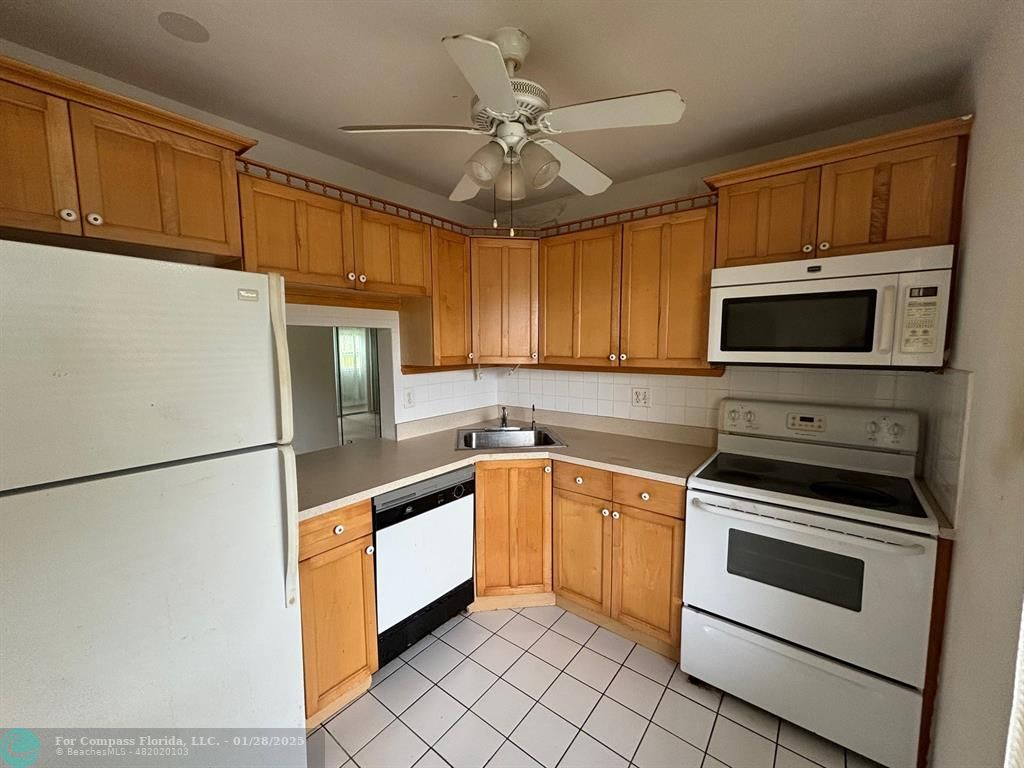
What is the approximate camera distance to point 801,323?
1677 millimetres

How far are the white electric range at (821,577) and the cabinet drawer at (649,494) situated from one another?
71 millimetres

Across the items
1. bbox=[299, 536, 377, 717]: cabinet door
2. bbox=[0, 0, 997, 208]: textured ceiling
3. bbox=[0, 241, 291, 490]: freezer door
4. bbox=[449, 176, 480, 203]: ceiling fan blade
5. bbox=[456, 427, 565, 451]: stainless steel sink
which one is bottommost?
bbox=[299, 536, 377, 717]: cabinet door

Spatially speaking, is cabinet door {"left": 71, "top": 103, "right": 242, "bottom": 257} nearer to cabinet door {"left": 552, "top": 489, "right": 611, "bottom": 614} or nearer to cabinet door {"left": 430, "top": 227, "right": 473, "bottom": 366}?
cabinet door {"left": 430, "top": 227, "right": 473, "bottom": 366}

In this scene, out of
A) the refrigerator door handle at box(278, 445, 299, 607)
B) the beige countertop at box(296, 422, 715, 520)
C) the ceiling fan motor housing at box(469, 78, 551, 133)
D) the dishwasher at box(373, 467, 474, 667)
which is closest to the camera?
the ceiling fan motor housing at box(469, 78, 551, 133)

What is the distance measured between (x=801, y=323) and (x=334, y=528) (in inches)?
82.9

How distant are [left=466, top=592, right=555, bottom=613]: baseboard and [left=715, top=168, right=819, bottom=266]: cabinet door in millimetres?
2046

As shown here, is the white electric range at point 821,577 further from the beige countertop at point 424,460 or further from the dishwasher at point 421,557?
the dishwasher at point 421,557

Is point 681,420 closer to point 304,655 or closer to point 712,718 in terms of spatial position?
point 712,718

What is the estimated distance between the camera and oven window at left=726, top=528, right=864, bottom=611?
1.42 m

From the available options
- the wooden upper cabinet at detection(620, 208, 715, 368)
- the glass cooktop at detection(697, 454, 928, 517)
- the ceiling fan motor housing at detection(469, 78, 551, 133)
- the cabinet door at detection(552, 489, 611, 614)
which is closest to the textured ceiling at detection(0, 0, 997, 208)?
the ceiling fan motor housing at detection(469, 78, 551, 133)

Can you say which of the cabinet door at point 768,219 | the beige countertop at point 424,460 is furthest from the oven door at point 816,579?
the cabinet door at point 768,219

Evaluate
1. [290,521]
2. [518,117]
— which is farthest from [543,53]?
[290,521]

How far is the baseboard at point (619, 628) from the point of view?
6.36ft

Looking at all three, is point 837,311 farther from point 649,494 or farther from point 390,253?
point 390,253
